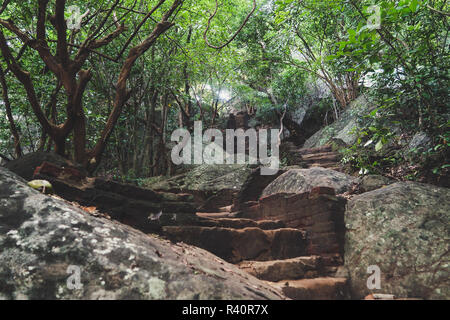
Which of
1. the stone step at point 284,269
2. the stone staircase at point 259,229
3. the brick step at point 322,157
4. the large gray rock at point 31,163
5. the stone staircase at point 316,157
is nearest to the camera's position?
the stone staircase at point 259,229

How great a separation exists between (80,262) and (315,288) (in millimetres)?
2162

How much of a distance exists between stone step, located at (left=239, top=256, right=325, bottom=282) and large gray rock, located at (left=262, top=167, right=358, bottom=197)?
4.69ft

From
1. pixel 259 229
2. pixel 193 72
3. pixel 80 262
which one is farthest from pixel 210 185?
pixel 80 262

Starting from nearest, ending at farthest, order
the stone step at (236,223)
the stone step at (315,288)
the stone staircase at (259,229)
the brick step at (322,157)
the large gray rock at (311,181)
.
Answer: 1. the stone step at (315,288)
2. the stone staircase at (259,229)
3. the stone step at (236,223)
4. the large gray rock at (311,181)
5. the brick step at (322,157)

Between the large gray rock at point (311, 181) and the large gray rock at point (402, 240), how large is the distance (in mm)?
934

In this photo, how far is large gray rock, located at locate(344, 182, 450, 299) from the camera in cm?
262

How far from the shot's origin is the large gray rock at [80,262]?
1.46m

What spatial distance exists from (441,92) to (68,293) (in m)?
4.76

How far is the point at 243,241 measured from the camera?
327cm

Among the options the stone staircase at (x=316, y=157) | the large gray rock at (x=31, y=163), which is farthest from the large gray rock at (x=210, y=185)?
the large gray rock at (x=31, y=163)

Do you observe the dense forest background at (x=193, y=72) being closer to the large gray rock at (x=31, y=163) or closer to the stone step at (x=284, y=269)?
the large gray rock at (x=31, y=163)

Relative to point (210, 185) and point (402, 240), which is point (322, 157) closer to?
point (210, 185)

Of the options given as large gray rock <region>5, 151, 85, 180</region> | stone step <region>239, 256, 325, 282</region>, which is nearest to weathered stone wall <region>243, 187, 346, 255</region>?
stone step <region>239, 256, 325, 282</region>

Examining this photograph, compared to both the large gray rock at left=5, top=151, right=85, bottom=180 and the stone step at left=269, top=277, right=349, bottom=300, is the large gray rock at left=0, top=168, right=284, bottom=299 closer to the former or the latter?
the stone step at left=269, top=277, right=349, bottom=300
